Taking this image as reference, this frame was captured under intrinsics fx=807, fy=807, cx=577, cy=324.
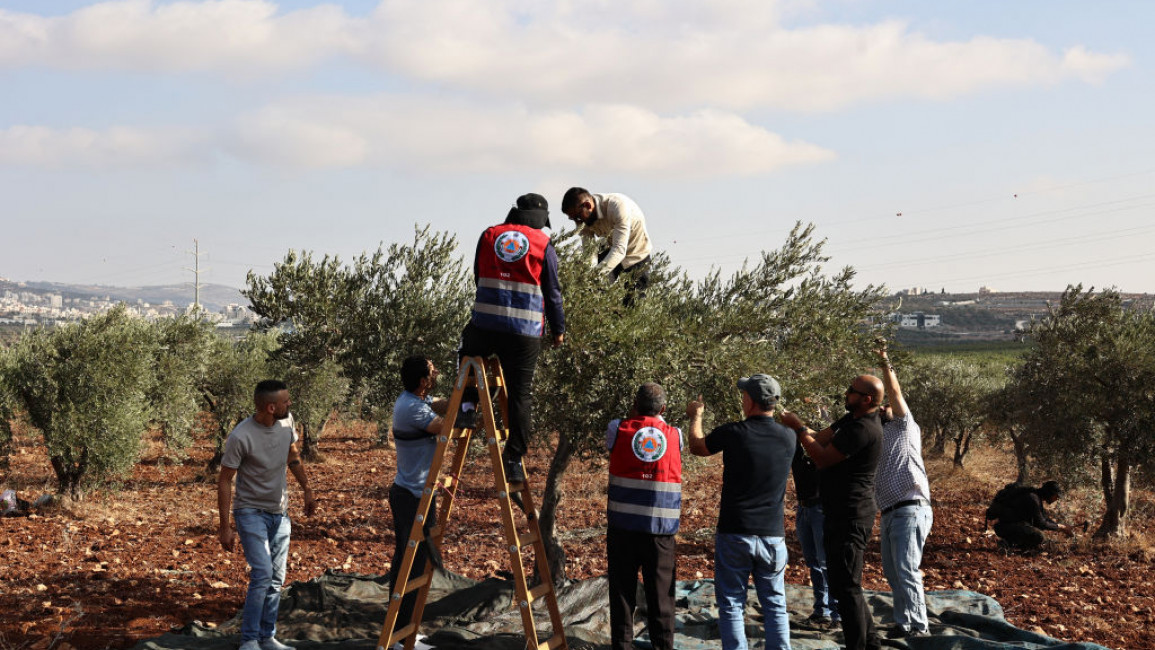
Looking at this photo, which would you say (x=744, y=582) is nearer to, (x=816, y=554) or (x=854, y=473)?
(x=854, y=473)

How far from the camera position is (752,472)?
6660mm

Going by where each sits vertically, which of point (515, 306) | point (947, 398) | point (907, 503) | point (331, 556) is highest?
point (515, 306)

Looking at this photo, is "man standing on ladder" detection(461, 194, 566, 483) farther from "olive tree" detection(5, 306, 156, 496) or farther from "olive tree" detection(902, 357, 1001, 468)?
"olive tree" detection(902, 357, 1001, 468)

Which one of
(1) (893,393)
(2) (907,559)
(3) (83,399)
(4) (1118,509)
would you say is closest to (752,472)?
(1) (893,393)

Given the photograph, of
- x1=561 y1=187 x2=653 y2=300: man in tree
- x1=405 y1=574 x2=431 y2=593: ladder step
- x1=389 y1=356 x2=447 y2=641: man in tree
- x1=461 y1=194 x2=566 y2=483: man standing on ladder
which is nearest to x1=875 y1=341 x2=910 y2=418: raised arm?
x1=561 y1=187 x2=653 y2=300: man in tree

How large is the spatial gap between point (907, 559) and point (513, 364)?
4.86 meters

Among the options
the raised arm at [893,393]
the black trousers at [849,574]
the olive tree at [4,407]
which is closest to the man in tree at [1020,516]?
the raised arm at [893,393]

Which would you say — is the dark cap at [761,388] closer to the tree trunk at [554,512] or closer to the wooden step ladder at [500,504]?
the wooden step ladder at [500,504]

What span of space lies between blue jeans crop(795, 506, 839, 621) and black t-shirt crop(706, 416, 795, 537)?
273cm

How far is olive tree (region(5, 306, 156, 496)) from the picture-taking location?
17984mm

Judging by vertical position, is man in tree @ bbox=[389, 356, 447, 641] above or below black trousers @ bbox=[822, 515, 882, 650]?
above

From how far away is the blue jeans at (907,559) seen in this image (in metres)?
8.34

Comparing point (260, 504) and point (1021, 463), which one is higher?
point (260, 504)

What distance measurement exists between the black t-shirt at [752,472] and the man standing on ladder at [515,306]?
1.61 meters
